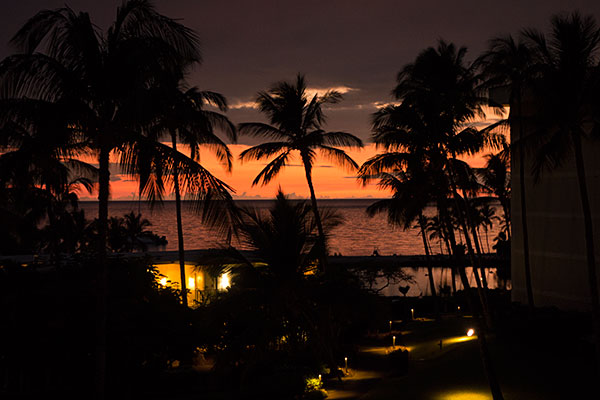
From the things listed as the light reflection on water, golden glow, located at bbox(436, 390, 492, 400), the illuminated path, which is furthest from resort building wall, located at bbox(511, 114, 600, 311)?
the light reflection on water

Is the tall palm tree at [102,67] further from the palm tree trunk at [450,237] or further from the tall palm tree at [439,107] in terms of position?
the tall palm tree at [439,107]

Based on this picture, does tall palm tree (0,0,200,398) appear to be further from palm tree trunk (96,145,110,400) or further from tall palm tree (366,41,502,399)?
tall palm tree (366,41,502,399)

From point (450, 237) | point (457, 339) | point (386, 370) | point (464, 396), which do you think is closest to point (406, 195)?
point (450, 237)

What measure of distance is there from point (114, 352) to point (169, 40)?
321 inches

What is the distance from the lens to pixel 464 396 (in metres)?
11.4

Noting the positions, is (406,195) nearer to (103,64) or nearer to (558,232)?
(558,232)

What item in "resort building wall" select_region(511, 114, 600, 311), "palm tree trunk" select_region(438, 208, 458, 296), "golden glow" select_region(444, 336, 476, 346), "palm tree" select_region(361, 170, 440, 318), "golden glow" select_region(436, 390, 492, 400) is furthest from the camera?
"palm tree" select_region(361, 170, 440, 318)

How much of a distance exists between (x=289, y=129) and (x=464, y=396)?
12218 mm

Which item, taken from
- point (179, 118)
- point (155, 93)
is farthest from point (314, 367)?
point (155, 93)

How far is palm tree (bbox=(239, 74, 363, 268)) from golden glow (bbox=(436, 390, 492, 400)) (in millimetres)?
10112

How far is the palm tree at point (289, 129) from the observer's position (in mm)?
19594

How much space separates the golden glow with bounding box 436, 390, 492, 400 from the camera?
1120 centimetres

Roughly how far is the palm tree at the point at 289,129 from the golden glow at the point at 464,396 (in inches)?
398

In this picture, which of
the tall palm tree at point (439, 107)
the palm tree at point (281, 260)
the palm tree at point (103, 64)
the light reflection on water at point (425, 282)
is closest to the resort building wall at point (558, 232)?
the tall palm tree at point (439, 107)
